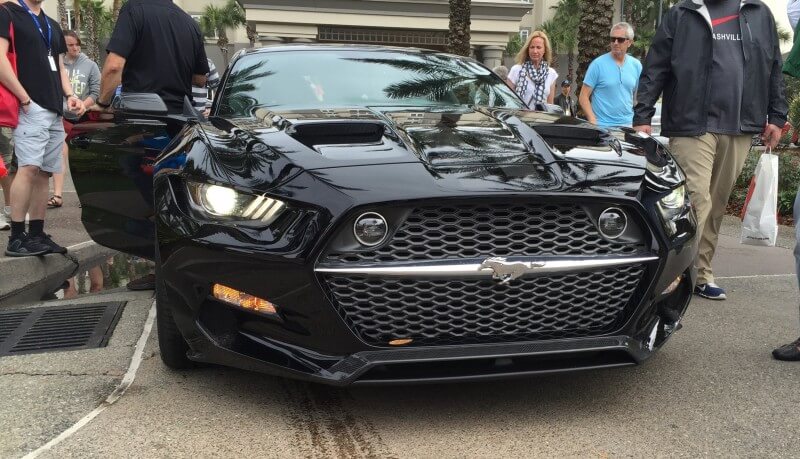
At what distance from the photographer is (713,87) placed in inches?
193

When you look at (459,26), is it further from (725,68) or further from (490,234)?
(490,234)

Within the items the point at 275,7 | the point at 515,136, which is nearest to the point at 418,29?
the point at 275,7

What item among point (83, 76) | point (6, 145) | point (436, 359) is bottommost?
point (6, 145)

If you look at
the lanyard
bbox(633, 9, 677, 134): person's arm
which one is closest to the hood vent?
bbox(633, 9, 677, 134): person's arm

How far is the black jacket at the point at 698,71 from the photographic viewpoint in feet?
16.1

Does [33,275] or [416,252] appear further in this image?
A: [33,275]

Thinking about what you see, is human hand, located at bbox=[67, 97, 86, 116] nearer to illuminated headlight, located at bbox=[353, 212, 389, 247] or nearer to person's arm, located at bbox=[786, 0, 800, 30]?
illuminated headlight, located at bbox=[353, 212, 389, 247]

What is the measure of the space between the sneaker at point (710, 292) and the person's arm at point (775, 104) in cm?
93

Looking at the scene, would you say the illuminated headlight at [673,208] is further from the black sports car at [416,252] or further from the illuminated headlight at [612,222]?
the illuminated headlight at [612,222]

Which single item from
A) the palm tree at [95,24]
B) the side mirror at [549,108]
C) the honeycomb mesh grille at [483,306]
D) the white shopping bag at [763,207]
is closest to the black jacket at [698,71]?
the white shopping bag at [763,207]

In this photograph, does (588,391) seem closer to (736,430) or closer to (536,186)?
(736,430)

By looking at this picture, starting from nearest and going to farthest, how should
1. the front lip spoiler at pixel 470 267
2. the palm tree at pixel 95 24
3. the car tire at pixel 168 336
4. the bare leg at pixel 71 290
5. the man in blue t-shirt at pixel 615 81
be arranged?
1. the front lip spoiler at pixel 470 267
2. the car tire at pixel 168 336
3. the bare leg at pixel 71 290
4. the man in blue t-shirt at pixel 615 81
5. the palm tree at pixel 95 24

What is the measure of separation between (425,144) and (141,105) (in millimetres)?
1728

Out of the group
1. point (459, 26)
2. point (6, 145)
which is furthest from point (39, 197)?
point (459, 26)
